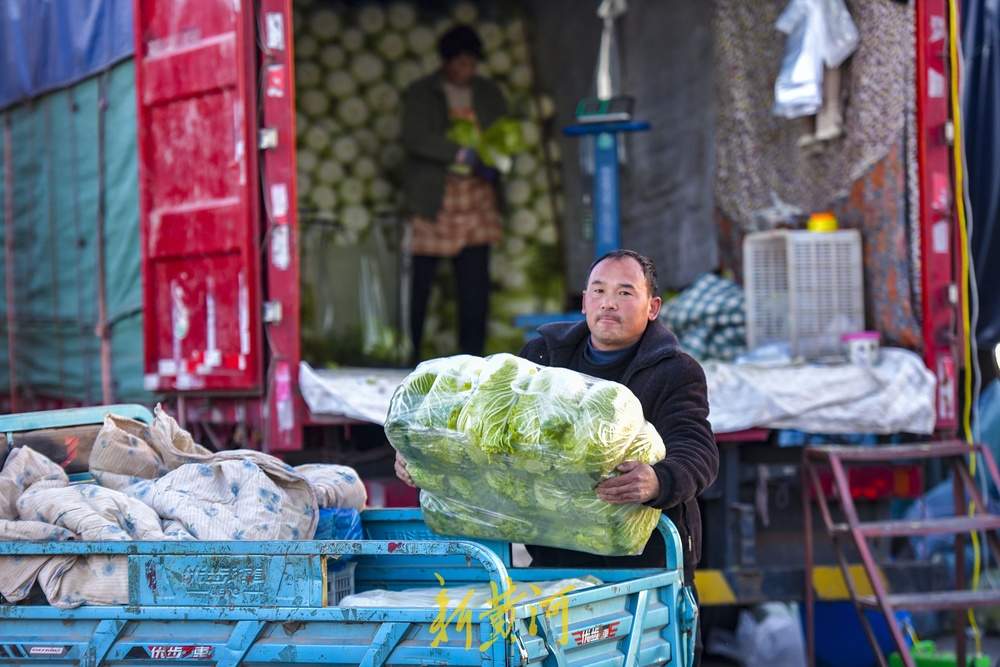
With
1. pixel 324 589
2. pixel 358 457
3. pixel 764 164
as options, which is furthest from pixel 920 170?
pixel 324 589

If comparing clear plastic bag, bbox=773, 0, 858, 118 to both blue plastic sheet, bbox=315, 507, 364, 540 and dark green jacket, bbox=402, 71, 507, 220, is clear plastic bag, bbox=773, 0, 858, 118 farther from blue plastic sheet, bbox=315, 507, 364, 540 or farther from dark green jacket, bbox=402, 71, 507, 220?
blue plastic sheet, bbox=315, 507, 364, 540

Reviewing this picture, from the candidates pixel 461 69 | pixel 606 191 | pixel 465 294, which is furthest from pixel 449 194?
pixel 606 191

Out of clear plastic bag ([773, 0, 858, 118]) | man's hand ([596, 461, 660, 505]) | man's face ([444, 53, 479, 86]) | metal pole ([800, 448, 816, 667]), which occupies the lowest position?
metal pole ([800, 448, 816, 667])

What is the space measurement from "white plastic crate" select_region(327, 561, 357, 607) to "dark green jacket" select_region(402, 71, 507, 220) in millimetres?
5606

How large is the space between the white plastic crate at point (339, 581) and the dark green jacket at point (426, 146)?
5.61 metres

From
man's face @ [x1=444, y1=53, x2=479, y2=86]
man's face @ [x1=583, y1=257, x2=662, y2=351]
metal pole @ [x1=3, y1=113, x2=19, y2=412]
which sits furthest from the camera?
metal pole @ [x1=3, y1=113, x2=19, y2=412]

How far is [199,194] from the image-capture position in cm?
691

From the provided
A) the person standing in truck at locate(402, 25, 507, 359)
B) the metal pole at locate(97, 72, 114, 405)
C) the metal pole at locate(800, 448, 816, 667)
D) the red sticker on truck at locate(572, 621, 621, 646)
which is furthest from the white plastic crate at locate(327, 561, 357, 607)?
the person standing in truck at locate(402, 25, 507, 359)

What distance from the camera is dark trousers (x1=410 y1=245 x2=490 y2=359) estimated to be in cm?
931

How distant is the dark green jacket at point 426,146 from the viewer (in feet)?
30.7

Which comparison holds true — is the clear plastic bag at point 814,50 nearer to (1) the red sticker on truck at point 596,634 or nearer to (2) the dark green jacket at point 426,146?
(2) the dark green jacket at point 426,146

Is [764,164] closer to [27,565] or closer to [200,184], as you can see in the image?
[200,184]

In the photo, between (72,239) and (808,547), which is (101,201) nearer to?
(72,239)

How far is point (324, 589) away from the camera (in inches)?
136
